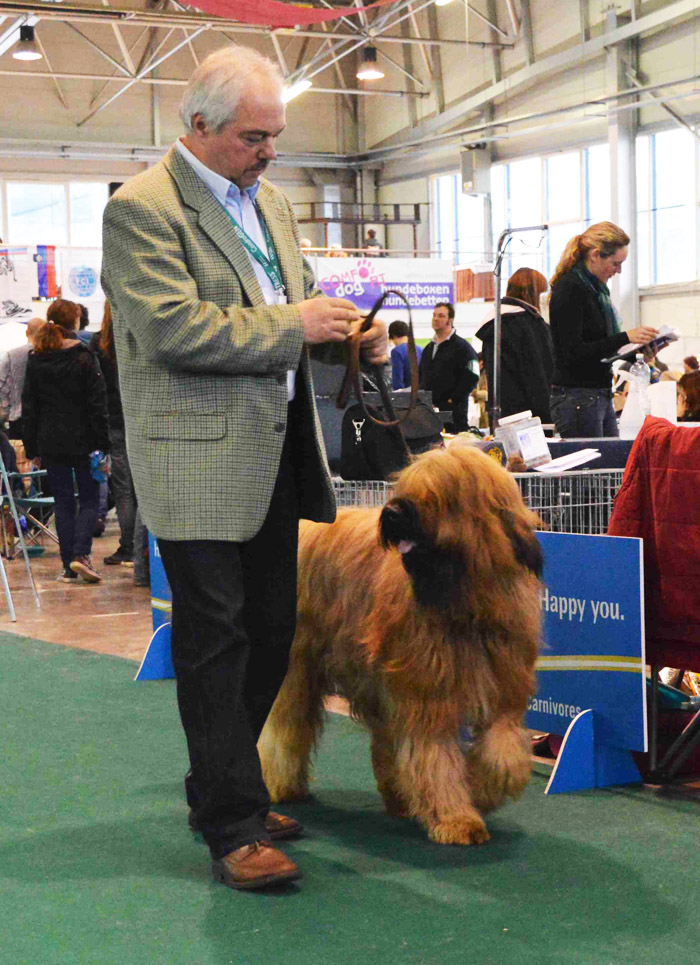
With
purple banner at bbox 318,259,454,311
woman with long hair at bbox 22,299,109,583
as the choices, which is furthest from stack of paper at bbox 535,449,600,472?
purple banner at bbox 318,259,454,311

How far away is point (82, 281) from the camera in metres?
12.0

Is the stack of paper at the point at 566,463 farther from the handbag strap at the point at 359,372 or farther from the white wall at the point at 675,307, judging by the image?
the white wall at the point at 675,307

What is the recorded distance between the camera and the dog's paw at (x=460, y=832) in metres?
2.71

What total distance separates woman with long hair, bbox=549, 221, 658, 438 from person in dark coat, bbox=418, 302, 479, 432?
12.7 ft

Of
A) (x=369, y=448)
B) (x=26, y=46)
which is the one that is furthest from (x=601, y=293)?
(x=26, y=46)

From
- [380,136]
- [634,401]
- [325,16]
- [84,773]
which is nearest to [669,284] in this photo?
[380,136]

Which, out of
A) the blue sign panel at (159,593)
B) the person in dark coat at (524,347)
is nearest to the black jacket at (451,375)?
the person in dark coat at (524,347)

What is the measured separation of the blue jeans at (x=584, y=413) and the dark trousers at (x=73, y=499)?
132 inches

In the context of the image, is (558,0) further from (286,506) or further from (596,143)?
(286,506)

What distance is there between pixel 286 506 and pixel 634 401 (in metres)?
2.52

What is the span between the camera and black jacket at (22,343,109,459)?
24.3 feet

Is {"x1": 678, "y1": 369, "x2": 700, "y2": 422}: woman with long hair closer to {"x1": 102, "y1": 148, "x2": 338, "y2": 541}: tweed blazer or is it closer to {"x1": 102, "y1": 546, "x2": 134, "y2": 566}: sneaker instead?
{"x1": 102, "y1": 148, "x2": 338, "y2": 541}: tweed blazer

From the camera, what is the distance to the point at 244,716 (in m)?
2.46

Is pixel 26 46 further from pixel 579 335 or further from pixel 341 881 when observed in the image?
pixel 341 881
